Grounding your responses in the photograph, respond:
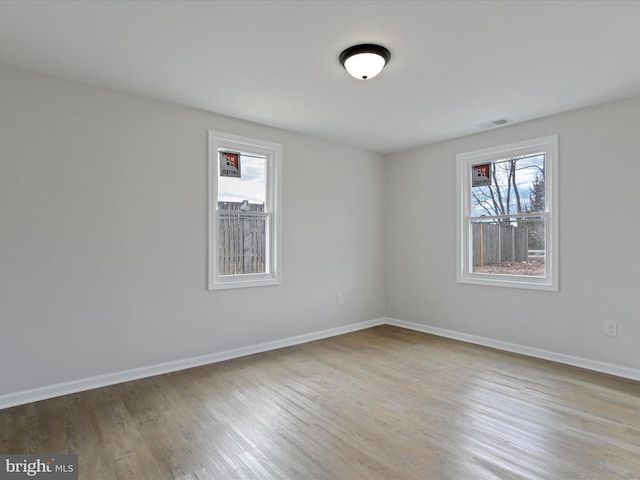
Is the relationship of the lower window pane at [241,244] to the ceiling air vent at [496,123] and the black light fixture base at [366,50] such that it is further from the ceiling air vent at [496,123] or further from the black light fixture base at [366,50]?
the ceiling air vent at [496,123]

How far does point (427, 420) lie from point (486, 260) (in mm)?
2536

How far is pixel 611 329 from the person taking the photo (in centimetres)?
336

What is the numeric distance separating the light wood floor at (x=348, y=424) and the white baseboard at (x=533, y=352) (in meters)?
0.16

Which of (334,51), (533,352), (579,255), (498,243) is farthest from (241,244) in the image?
(579,255)

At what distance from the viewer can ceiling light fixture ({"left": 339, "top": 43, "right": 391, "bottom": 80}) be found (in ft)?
8.09

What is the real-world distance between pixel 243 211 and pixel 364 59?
83.5 inches

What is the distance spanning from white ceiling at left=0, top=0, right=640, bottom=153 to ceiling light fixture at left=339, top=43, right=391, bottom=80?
58 mm

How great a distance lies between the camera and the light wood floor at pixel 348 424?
1952 mm

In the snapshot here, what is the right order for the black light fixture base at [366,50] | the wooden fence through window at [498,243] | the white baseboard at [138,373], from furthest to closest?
the wooden fence through window at [498,243]
the white baseboard at [138,373]
the black light fixture base at [366,50]

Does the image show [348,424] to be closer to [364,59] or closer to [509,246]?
[364,59]

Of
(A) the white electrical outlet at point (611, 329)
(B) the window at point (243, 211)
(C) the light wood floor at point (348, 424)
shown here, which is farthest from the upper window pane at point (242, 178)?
(A) the white electrical outlet at point (611, 329)

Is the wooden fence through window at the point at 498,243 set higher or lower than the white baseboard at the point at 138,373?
higher

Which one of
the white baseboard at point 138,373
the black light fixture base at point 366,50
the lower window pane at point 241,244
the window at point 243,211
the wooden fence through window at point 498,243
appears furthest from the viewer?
the wooden fence through window at point 498,243

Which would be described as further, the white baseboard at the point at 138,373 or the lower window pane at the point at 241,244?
the lower window pane at the point at 241,244
